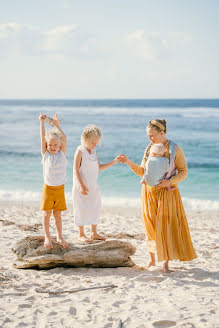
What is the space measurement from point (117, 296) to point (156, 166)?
155 centimetres

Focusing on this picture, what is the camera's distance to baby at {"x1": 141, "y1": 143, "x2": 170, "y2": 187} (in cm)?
491

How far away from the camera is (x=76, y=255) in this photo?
213 inches

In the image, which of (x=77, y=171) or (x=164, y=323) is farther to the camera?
(x=77, y=171)

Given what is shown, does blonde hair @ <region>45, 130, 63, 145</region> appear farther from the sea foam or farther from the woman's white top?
the sea foam

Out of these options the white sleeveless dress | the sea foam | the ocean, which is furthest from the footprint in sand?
the ocean

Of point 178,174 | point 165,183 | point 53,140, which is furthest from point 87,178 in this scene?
point 178,174

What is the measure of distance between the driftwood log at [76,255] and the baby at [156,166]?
1.14 metres

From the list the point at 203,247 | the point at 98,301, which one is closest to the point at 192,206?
the point at 203,247

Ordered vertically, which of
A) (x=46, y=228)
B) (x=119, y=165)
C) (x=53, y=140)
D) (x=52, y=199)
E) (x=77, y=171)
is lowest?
(x=119, y=165)

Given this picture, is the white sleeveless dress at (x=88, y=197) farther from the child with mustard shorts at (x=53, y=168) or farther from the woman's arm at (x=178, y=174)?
the woman's arm at (x=178, y=174)

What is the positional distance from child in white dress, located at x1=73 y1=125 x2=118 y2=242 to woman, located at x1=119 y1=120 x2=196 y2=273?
0.72 metres

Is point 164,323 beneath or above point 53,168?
beneath

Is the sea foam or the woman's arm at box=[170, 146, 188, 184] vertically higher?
the woman's arm at box=[170, 146, 188, 184]

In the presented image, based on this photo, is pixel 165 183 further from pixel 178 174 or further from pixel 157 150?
pixel 157 150
